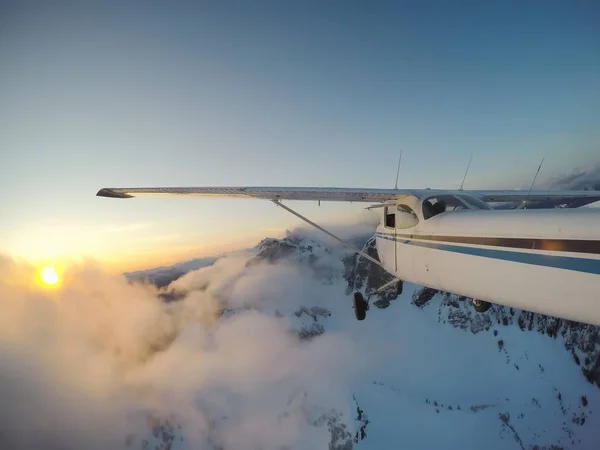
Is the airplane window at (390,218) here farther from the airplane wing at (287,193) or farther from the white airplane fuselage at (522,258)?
the white airplane fuselage at (522,258)

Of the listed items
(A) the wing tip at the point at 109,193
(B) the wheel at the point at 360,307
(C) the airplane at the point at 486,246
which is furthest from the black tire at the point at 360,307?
(A) the wing tip at the point at 109,193

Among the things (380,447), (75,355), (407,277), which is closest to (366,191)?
(407,277)

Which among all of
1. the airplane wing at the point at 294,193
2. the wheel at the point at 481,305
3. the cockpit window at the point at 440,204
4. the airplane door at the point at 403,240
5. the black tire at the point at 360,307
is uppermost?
the airplane wing at the point at 294,193

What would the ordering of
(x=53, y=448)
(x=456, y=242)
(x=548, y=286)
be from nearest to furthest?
1. (x=548, y=286)
2. (x=456, y=242)
3. (x=53, y=448)

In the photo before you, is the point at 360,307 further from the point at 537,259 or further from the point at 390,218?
the point at 537,259

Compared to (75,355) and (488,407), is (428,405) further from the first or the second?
(75,355)

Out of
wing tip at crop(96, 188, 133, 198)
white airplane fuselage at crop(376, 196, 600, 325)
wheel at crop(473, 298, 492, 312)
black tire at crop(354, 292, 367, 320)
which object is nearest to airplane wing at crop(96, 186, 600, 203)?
wing tip at crop(96, 188, 133, 198)
